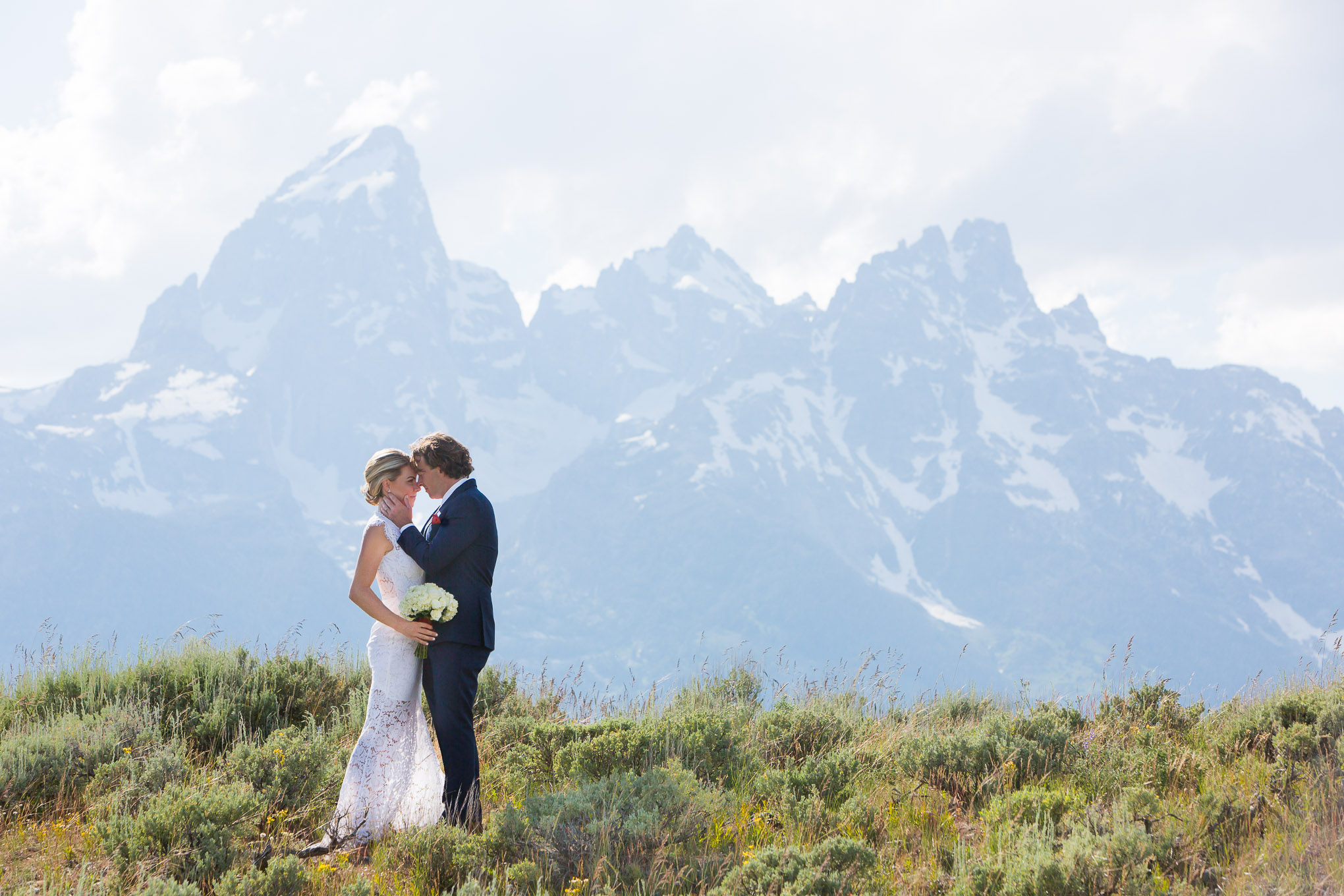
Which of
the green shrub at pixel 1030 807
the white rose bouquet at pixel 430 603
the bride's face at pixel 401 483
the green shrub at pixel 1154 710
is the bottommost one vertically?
the green shrub at pixel 1030 807

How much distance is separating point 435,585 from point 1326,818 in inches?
201

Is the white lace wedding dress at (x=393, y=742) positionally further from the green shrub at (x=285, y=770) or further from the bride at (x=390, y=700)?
the green shrub at (x=285, y=770)

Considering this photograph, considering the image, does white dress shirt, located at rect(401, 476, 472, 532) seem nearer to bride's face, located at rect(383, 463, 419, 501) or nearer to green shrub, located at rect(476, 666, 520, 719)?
bride's face, located at rect(383, 463, 419, 501)

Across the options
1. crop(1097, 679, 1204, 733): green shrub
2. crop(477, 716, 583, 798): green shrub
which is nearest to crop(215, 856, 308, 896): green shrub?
crop(477, 716, 583, 798): green shrub

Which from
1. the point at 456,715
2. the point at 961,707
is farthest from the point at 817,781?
the point at 961,707

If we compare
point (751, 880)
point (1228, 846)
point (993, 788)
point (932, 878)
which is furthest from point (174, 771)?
point (1228, 846)

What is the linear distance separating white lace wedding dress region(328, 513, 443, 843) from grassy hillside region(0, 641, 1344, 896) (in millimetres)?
334

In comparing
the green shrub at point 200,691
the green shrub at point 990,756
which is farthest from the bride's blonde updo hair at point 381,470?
the green shrub at point 990,756

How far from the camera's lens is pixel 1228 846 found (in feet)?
13.2

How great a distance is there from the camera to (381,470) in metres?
5.20

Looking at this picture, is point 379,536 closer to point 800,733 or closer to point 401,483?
point 401,483

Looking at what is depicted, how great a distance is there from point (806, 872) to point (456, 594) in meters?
2.61

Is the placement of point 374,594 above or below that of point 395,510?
below

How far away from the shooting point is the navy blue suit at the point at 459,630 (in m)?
4.94
